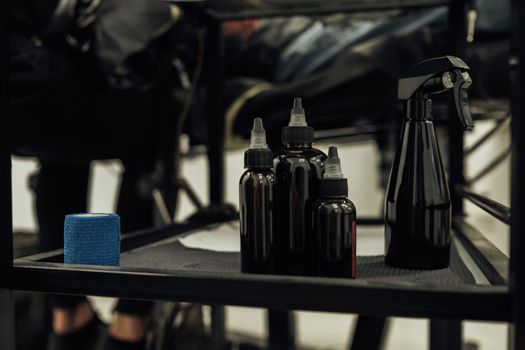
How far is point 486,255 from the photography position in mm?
652

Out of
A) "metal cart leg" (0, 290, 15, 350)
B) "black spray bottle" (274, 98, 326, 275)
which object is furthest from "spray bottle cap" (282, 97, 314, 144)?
"metal cart leg" (0, 290, 15, 350)

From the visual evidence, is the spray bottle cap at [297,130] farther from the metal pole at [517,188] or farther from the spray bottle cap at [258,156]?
the metal pole at [517,188]

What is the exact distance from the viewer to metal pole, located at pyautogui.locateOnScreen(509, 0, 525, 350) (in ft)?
1.48

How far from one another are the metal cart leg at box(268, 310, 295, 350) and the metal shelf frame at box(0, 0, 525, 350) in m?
0.78

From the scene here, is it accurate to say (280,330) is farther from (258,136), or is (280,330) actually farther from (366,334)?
(258,136)

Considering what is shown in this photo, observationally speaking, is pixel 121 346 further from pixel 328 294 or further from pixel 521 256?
pixel 521 256

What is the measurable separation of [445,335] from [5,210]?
71 centimetres

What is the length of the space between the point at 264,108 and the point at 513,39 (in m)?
0.74

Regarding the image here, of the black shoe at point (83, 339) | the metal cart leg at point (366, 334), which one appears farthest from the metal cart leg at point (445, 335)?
the black shoe at point (83, 339)

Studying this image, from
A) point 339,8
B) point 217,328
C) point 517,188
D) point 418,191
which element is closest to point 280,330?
point 217,328

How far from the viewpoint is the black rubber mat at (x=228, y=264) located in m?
0.60

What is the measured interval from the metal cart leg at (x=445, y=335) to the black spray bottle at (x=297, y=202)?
1.23 feet

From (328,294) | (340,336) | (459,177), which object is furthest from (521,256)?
(340,336)

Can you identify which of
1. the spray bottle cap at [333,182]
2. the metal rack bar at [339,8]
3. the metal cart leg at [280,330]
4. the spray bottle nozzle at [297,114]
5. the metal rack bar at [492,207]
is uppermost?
the metal rack bar at [339,8]
